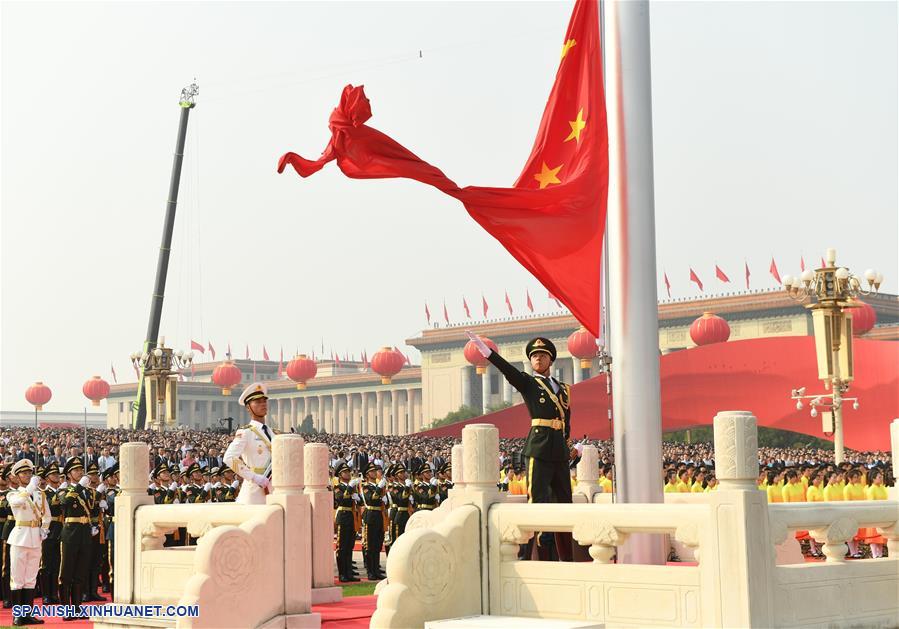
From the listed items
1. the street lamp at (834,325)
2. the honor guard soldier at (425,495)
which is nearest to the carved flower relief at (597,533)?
the honor guard soldier at (425,495)

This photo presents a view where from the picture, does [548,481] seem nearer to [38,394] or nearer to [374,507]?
[374,507]

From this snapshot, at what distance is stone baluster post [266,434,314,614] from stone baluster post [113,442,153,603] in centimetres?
107

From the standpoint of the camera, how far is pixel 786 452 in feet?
94.8

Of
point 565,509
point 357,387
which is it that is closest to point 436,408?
point 357,387

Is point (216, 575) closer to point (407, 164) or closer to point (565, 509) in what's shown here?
point (565, 509)

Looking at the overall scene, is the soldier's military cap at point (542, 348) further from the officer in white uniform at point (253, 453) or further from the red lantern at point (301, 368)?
the red lantern at point (301, 368)

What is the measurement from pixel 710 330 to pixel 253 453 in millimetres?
38033

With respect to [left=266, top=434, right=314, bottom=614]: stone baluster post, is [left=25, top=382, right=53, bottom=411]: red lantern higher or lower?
higher

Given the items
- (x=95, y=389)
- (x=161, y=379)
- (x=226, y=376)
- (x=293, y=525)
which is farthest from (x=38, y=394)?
(x=293, y=525)

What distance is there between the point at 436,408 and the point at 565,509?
206 ft

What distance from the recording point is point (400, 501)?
13.8 m

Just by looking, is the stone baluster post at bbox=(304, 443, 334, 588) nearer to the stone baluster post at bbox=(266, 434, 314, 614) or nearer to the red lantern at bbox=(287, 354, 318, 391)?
the stone baluster post at bbox=(266, 434, 314, 614)

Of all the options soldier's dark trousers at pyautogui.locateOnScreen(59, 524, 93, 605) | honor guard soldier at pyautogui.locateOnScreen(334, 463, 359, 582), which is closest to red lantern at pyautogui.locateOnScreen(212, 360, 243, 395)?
honor guard soldier at pyautogui.locateOnScreen(334, 463, 359, 582)

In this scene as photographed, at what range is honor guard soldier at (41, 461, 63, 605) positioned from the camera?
10.5m
